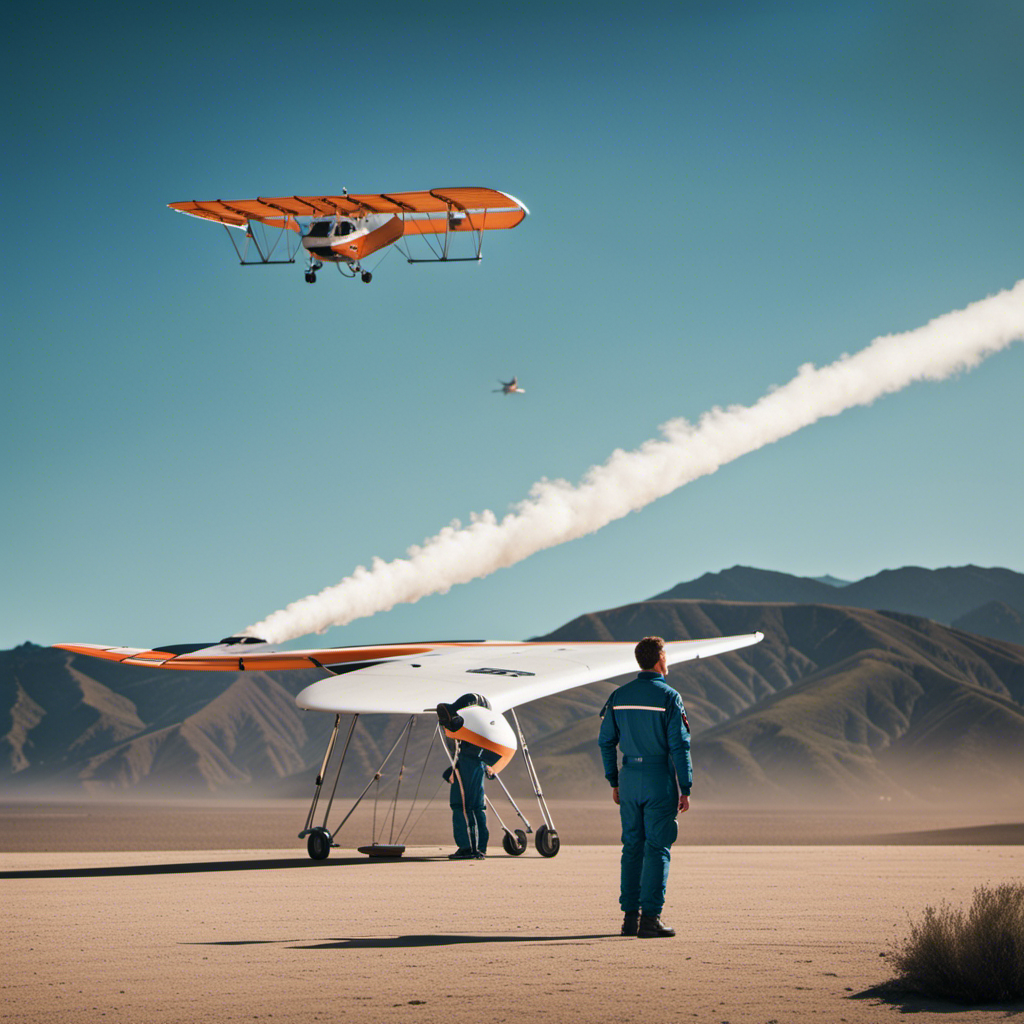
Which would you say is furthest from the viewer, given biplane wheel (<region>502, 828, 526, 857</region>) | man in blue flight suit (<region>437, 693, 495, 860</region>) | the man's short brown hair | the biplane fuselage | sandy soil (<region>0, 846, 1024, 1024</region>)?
the biplane fuselage

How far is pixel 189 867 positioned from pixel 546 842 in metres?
7.27

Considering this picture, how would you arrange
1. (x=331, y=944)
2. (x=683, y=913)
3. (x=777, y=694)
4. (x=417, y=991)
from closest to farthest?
(x=417, y=991) → (x=331, y=944) → (x=683, y=913) → (x=777, y=694)

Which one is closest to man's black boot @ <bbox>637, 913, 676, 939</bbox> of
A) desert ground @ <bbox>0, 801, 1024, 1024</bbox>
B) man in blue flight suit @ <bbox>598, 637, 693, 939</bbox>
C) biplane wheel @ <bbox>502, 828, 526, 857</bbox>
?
man in blue flight suit @ <bbox>598, 637, 693, 939</bbox>

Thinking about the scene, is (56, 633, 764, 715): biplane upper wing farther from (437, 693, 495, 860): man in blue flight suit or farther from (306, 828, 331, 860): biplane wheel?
(306, 828, 331, 860): biplane wheel

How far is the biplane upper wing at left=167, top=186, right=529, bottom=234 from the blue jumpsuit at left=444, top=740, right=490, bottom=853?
37.2m

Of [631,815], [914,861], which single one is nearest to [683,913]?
[631,815]

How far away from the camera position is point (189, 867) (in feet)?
84.4

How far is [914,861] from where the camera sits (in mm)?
27016

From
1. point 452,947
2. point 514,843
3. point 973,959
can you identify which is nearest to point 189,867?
point 514,843

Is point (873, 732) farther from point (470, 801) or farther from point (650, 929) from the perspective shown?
point (650, 929)

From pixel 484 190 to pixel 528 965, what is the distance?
167ft

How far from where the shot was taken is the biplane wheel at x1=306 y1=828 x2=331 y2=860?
2655cm

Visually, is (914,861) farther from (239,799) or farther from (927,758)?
(239,799)

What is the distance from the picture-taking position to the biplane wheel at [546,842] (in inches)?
1043
